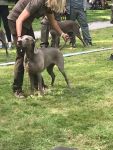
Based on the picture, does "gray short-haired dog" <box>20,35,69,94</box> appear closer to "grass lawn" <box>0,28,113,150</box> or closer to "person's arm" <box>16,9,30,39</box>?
"person's arm" <box>16,9,30,39</box>

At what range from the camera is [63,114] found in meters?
6.99

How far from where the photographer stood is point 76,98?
791 centimetres

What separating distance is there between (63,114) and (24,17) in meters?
1.57

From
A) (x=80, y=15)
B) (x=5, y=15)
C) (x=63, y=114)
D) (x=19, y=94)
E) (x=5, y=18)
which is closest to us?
(x=63, y=114)

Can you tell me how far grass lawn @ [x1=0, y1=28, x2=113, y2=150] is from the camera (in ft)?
18.8

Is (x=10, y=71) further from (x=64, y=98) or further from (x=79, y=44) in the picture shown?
(x=79, y=44)

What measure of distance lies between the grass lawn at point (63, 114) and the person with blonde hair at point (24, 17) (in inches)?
15.0

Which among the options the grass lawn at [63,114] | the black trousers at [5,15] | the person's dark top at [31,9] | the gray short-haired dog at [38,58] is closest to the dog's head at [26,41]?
the gray short-haired dog at [38,58]

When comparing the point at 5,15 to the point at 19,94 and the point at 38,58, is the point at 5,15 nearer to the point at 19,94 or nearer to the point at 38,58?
the point at 19,94

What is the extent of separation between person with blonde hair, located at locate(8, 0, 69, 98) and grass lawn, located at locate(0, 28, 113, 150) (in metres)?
0.38

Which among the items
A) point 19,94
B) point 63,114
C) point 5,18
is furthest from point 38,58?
point 5,18

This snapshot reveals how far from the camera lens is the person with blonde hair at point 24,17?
7336 mm

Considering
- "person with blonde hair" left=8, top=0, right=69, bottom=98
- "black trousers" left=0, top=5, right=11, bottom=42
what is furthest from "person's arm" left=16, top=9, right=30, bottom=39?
"black trousers" left=0, top=5, right=11, bottom=42

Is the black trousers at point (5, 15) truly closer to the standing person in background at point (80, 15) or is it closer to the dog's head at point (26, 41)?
the standing person in background at point (80, 15)
